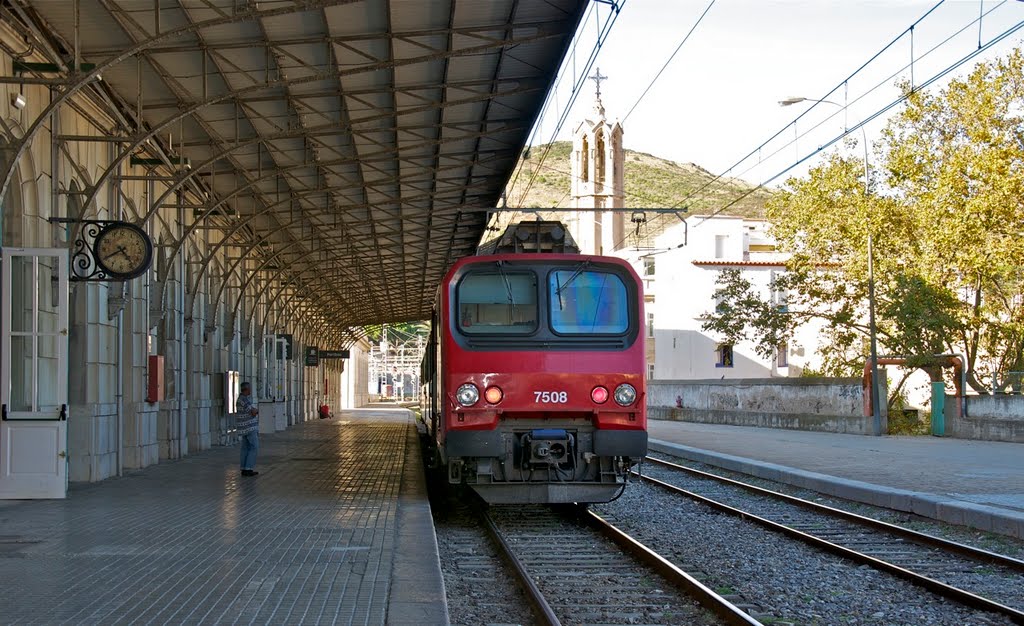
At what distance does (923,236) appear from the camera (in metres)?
31.6

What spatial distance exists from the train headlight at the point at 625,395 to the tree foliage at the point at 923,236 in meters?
19.4

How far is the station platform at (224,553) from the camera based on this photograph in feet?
23.4

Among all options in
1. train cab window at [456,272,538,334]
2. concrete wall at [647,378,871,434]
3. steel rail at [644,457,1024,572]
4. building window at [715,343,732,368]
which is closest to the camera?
steel rail at [644,457,1024,572]

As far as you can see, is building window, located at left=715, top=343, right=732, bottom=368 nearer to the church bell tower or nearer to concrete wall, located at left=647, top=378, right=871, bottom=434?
concrete wall, located at left=647, top=378, right=871, bottom=434

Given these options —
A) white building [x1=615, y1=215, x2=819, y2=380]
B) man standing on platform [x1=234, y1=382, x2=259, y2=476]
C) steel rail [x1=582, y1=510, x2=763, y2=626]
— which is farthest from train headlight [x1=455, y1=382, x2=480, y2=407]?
white building [x1=615, y1=215, x2=819, y2=380]

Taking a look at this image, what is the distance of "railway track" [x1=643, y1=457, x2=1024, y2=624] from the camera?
865 centimetres

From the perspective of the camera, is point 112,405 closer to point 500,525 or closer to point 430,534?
point 500,525

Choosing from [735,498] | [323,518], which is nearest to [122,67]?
[323,518]

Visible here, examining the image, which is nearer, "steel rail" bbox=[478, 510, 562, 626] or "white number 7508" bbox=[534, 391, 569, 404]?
"steel rail" bbox=[478, 510, 562, 626]

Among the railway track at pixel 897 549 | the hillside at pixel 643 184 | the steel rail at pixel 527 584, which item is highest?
the hillside at pixel 643 184

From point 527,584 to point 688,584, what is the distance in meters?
1.19

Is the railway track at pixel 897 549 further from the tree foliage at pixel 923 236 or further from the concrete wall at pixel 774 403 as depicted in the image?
the concrete wall at pixel 774 403

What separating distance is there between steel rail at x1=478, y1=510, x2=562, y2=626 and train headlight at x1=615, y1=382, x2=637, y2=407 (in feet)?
6.06

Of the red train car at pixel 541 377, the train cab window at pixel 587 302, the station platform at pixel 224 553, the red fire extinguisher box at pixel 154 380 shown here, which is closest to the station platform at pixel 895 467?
the red train car at pixel 541 377
